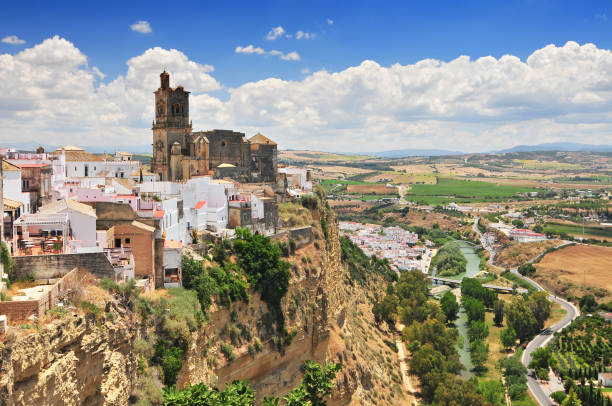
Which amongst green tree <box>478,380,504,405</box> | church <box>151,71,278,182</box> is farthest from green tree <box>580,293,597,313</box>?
church <box>151,71,278,182</box>

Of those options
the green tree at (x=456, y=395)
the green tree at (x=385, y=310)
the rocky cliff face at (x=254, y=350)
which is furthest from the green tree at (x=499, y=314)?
the green tree at (x=456, y=395)

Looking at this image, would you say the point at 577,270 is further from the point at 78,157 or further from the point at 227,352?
the point at 227,352

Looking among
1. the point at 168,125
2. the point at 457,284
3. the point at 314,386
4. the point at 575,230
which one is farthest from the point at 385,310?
the point at 575,230

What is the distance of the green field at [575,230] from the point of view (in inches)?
4377

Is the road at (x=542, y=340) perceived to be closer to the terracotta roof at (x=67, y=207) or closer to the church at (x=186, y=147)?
the church at (x=186, y=147)

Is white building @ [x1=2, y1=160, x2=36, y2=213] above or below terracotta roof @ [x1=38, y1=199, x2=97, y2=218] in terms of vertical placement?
above

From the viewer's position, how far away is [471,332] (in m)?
53.3

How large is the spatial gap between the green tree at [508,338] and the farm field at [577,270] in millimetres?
25172

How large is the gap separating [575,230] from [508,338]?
72565 millimetres

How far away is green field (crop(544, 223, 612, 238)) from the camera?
111 metres

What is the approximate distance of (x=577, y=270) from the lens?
83.2 m

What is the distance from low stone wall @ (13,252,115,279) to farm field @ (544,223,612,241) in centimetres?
10935

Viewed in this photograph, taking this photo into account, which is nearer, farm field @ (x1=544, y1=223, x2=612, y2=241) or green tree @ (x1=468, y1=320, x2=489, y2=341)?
green tree @ (x1=468, y1=320, x2=489, y2=341)

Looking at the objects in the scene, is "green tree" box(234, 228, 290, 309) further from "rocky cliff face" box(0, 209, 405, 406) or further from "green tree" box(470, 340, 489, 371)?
"green tree" box(470, 340, 489, 371)
